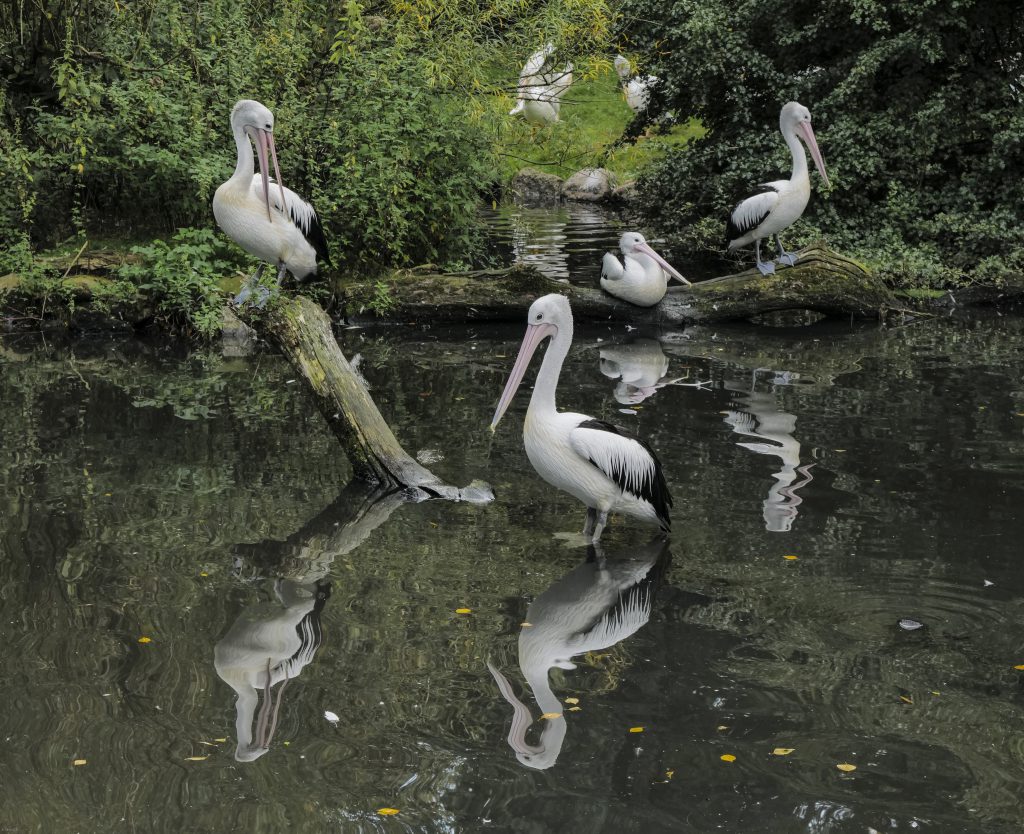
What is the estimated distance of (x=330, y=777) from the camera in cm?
359

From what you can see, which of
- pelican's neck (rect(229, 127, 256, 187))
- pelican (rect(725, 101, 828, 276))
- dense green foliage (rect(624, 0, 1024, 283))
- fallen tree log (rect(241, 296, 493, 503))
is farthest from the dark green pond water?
dense green foliage (rect(624, 0, 1024, 283))

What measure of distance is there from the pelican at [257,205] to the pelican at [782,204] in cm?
459

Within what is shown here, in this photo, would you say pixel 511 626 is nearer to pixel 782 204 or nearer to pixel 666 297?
pixel 666 297

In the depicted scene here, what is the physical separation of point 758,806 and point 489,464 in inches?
142

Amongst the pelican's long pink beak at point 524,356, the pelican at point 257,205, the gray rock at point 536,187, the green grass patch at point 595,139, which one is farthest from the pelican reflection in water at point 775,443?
the gray rock at point 536,187

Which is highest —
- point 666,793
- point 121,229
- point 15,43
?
point 15,43

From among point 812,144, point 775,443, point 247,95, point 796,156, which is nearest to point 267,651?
point 775,443

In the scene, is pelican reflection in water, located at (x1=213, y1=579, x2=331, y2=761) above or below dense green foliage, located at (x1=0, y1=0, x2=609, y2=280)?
below

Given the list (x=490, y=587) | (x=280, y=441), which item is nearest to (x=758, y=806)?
(x=490, y=587)

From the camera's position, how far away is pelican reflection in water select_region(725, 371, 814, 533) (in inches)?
235

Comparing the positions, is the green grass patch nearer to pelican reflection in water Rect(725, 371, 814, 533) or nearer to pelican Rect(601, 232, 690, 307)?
pelican Rect(601, 232, 690, 307)

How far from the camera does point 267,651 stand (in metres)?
4.47

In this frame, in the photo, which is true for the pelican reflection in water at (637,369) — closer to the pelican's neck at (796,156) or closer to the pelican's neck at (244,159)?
the pelican's neck at (796,156)

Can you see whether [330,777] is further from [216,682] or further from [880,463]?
[880,463]
